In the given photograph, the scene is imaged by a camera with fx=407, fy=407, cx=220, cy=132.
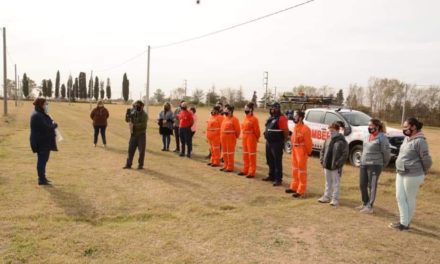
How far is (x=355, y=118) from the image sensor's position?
13867 millimetres

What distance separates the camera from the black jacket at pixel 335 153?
7809mm

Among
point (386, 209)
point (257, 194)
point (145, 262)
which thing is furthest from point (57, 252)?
point (386, 209)

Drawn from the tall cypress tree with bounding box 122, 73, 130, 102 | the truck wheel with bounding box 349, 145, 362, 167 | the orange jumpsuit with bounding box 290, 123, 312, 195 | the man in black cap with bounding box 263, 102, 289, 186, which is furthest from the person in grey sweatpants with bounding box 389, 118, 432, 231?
the tall cypress tree with bounding box 122, 73, 130, 102

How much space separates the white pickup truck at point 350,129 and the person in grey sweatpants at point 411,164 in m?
6.07

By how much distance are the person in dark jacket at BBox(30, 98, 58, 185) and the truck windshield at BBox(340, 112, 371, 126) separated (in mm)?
9330

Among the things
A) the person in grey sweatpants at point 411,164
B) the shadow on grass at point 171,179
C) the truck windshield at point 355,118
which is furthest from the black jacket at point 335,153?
the truck windshield at point 355,118

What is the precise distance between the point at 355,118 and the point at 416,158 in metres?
7.81

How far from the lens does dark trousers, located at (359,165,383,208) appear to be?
7367 mm

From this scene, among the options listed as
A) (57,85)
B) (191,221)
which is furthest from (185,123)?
(57,85)

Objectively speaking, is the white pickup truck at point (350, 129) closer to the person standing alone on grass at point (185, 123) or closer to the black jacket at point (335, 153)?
the person standing alone on grass at point (185, 123)

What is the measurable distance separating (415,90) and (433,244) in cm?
5212

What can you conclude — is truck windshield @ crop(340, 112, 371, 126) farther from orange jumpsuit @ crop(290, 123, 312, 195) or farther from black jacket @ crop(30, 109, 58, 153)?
black jacket @ crop(30, 109, 58, 153)

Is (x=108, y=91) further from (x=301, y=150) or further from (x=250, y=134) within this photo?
(x=301, y=150)

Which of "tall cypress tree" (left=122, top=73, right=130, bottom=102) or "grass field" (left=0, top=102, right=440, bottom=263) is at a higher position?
"tall cypress tree" (left=122, top=73, right=130, bottom=102)
